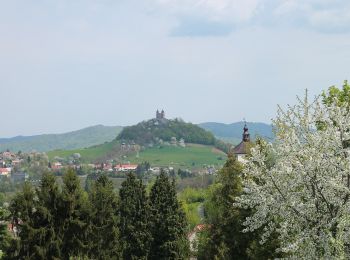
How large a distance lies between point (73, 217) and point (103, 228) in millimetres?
5634

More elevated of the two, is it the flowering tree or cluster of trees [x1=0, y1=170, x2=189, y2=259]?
the flowering tree

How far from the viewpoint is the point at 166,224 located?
59938 mm

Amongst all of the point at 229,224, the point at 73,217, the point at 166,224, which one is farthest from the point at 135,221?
the point at 229,224

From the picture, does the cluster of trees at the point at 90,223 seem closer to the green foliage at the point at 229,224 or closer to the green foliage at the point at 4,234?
the green foliage at the point at 4,234

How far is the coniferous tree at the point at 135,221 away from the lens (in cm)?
5972

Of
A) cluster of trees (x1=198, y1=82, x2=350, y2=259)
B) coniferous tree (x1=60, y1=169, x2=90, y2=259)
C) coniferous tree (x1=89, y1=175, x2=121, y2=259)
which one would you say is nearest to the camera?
cluster of trees (x1=198, y1=82, x2=350, y2=259)

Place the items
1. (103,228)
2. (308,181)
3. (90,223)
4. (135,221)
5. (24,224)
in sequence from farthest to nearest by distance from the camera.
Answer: (135,221), (103,228), (90,223), (24,224), (308,181)

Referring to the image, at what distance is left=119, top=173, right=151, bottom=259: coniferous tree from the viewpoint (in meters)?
59.7

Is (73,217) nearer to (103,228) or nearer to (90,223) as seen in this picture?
A: (90,223)

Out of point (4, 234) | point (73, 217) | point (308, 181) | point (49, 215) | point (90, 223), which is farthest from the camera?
point (90, 223)

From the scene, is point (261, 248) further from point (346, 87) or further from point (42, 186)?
point (42, 186)

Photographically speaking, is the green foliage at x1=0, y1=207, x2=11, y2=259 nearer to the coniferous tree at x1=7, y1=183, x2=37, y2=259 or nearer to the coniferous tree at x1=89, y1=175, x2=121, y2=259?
the coniferous tree at x1=7, y1=183, x2=37, y2=259

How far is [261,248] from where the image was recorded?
113 ft

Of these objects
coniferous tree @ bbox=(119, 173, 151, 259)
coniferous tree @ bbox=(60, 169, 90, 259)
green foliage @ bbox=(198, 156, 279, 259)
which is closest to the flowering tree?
green foliage @ bbox=(198, 156, 279, 259)
